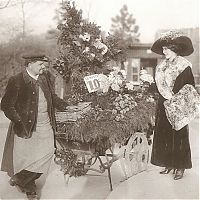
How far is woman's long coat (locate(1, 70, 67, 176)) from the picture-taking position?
368cm

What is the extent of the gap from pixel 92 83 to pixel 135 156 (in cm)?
84

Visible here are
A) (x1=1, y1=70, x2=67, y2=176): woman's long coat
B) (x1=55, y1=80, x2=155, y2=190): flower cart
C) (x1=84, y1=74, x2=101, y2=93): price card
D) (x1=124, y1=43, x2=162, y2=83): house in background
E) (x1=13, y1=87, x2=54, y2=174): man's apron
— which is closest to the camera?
(x1=1, y1=70, x2=67, y2=176): woman's long coat

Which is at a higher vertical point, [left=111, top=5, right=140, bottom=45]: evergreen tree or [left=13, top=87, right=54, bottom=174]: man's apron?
[left=111, top=5, right=140, bottom=45]: evergreen tree

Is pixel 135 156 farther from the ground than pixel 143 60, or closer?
closer

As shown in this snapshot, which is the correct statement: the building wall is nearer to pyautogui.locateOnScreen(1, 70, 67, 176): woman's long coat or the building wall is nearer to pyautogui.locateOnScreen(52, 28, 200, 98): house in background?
pyautogui.locateOnScreen(52, 28, 200, 98): house in background

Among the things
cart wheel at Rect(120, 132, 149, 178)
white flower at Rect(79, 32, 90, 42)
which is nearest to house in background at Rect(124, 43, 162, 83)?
white flower at Rect(79, 32, 90, 42)

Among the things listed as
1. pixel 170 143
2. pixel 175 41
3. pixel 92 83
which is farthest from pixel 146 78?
pixel 170 143

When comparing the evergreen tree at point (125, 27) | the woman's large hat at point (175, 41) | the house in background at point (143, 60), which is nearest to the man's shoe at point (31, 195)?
the house in background at point (143, 60)

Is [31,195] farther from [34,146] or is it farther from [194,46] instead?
[194,46]

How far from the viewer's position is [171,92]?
4.25 meters

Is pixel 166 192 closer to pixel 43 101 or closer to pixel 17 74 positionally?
pixel 43 101

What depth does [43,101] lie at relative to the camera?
380cm

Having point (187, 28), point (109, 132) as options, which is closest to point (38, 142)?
point (109, 132)

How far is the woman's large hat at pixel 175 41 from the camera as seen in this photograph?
13.7ft
